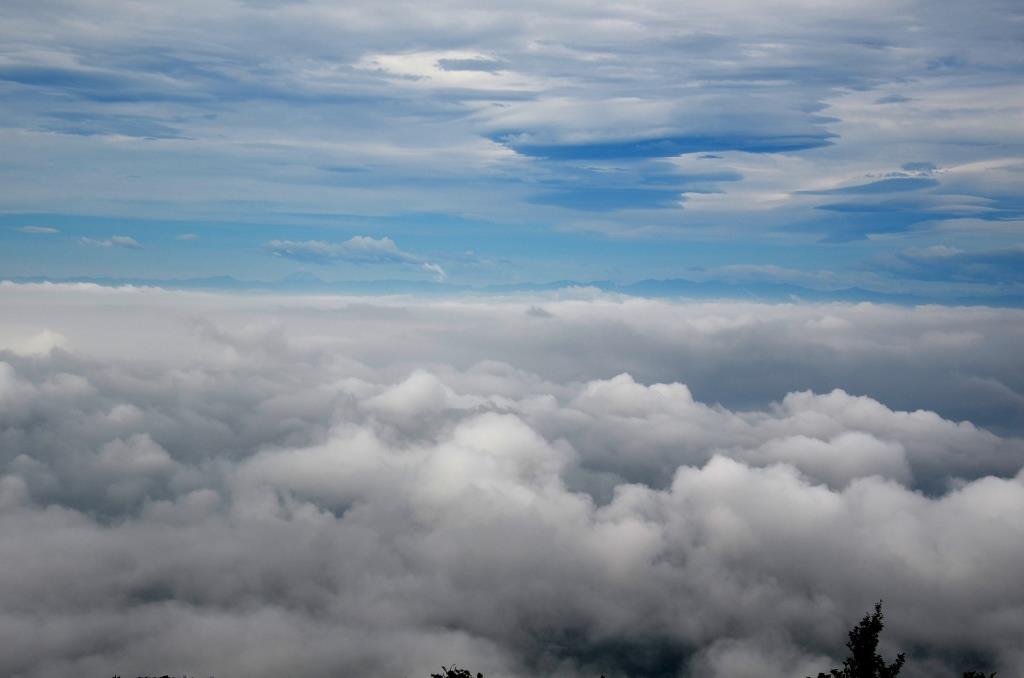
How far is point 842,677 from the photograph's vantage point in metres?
51.0

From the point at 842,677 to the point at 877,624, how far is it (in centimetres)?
406

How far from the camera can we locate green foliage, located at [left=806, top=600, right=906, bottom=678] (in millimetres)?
50406

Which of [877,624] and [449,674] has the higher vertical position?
[877,624]

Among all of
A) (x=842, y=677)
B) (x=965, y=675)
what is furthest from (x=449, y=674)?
(x=965, y=675)

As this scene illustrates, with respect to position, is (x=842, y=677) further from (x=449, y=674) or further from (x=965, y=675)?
(x=449, y=674)

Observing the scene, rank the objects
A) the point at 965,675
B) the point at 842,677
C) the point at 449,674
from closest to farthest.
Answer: the point at 965,675 < the point at 842,677 < the point at 449,674

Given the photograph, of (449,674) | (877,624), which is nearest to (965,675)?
(877,624)

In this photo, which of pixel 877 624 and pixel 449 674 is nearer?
pixel 877 624

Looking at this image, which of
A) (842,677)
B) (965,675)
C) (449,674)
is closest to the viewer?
(965,675)

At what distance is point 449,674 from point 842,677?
25651 millimetres

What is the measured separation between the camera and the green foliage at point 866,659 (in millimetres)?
50406

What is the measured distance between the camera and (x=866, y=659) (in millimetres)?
50969

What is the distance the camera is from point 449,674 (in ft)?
189

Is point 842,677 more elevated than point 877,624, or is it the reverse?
point 877,624
